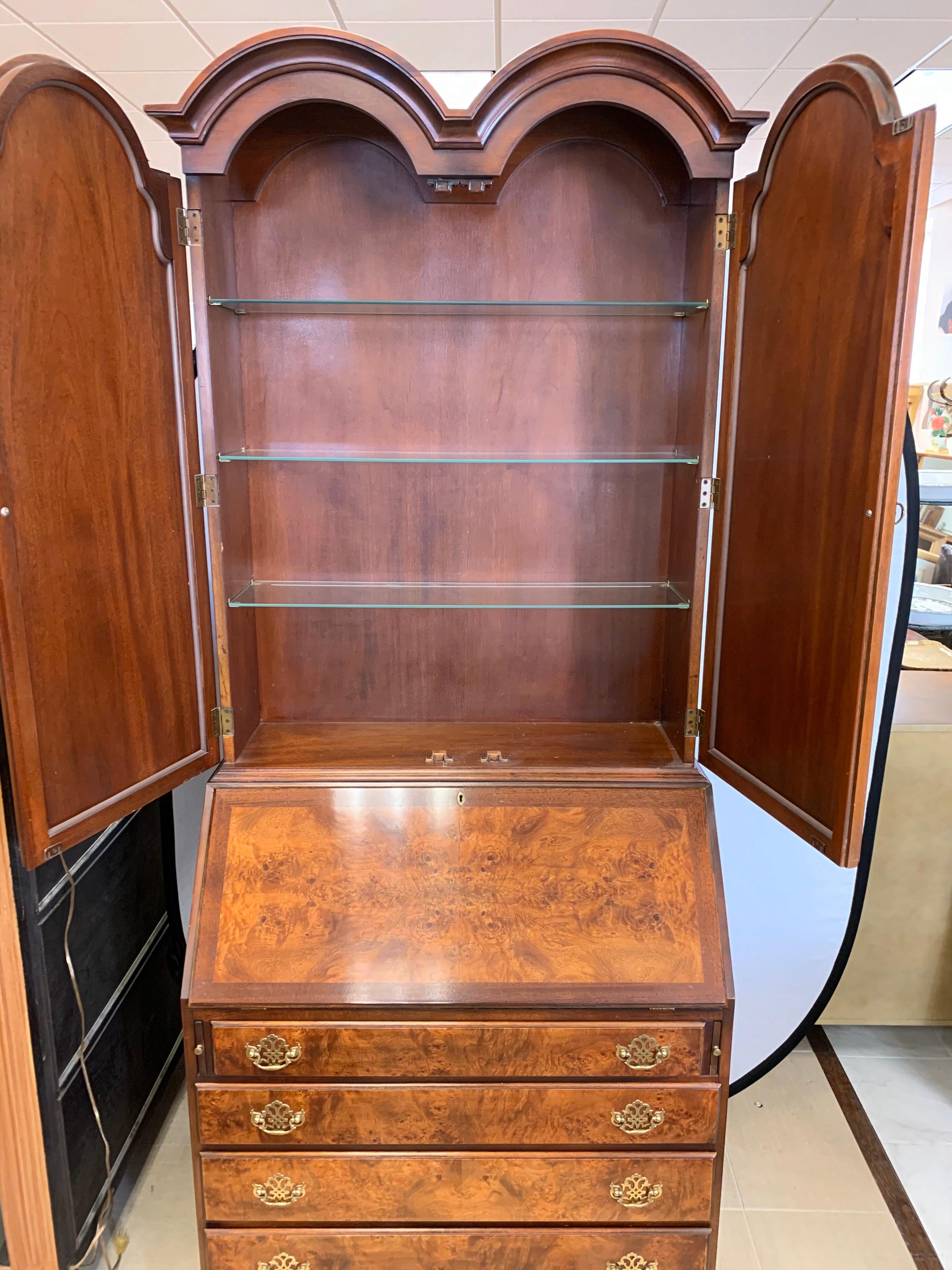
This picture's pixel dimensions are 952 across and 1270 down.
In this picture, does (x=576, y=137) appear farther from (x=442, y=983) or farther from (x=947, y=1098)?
(x=947, y=1098)

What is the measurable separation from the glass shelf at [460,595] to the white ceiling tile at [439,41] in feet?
8.42

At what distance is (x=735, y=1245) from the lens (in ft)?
5.22

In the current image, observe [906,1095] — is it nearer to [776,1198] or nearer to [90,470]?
[776,1198]

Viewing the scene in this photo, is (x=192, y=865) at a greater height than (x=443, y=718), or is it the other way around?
(x=443, y=718)

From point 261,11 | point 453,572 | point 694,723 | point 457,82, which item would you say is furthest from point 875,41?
point 694,723

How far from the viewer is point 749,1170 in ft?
5.75

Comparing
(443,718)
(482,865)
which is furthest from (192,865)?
(482,865)

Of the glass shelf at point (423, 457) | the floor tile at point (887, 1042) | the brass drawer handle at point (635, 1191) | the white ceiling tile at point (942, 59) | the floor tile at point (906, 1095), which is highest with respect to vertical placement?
the white ceiling tile at point (942, 59)

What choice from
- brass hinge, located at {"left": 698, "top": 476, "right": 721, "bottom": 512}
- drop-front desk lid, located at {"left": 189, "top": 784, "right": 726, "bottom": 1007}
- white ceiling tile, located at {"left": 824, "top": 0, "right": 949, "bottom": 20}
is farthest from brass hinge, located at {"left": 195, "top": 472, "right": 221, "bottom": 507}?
white ceiling tile, located at {"left": 824, "top": 0, "right": 949, "bottom": 20}

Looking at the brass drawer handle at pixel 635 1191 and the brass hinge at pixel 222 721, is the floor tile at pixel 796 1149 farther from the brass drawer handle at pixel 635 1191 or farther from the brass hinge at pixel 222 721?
the brass hinge at pixel 222 721

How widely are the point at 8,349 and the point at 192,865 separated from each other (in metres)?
1.33

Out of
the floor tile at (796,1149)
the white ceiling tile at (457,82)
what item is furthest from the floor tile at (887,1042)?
the white ceiling tile at (457,82)

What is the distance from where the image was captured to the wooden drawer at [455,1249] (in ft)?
4.46

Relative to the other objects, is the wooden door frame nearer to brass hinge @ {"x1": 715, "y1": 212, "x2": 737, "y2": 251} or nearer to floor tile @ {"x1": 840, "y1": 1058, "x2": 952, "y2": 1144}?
brass hinge @ {"x1": 715, "y1": 212, "x2": 737, "y2": 251}
